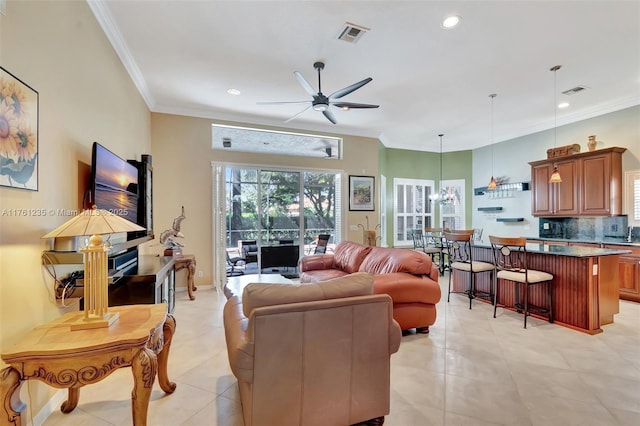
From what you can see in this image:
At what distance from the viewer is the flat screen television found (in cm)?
238

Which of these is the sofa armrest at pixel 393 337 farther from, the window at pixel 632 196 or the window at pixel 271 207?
the window at pixel 632 196

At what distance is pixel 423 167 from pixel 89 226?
783 cm

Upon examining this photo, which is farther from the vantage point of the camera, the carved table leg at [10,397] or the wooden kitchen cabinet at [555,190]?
the wooden kitchen cabinet at [555,190]

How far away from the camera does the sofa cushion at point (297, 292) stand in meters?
1.64

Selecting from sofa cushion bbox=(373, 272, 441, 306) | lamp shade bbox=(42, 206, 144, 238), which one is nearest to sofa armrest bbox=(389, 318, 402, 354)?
sofa cushion bbox=(373, 272, 441, 306)

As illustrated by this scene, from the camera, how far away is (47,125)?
1.95 metres

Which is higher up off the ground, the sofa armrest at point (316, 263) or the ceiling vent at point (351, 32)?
the ceiling vent at point (351, 32)

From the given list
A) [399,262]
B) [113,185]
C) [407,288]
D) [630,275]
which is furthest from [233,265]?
[630,275]

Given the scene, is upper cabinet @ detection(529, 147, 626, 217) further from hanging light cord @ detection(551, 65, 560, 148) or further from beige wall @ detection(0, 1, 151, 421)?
beige wall @ detection(0, 1, 151, 421)

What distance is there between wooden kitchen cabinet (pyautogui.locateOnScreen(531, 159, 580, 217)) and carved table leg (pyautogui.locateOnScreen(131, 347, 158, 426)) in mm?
6719

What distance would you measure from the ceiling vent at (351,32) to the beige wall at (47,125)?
7.50ft

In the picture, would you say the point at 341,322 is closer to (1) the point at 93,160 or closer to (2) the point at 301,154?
(1) the point at 93,160

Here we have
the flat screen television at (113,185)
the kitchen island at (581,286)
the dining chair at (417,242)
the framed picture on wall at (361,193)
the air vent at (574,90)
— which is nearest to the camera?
the flat screen television at (113,185)

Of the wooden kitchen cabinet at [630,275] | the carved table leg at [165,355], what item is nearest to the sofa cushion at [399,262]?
the carved table leg at [165,355]
